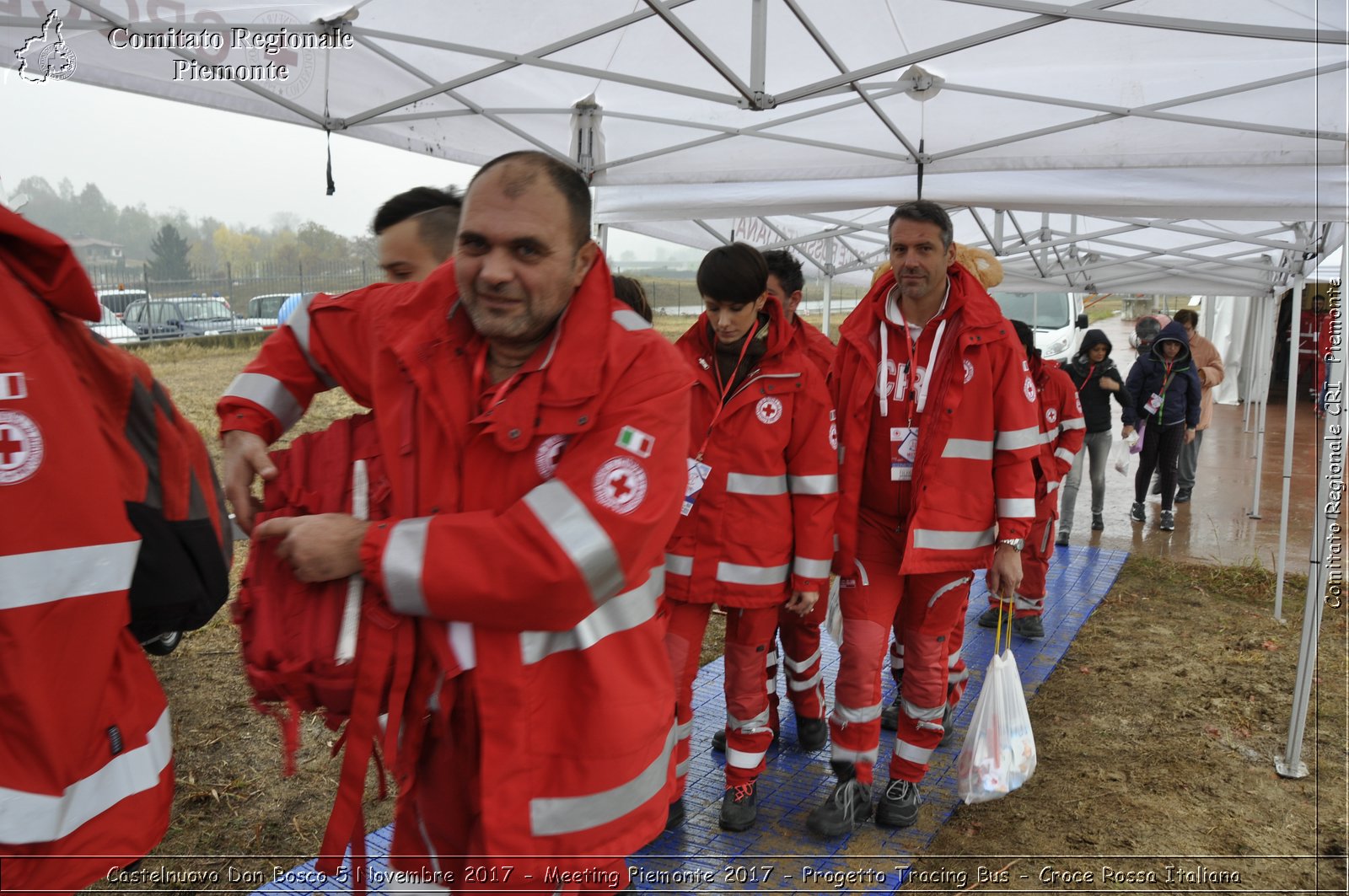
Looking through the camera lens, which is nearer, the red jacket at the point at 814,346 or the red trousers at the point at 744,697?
the red trousers at the point at 744,697

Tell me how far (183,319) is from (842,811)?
19248 millimetres

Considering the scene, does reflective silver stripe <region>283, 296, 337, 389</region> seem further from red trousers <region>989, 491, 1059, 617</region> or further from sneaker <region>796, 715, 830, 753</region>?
red trousers <region>989, 491, 1059, 617</region>

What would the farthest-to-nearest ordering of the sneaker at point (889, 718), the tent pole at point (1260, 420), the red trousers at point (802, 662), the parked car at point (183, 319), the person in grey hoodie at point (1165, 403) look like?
the parked car at point (183, 319)
the tent pole at point (1260, 420)
the person in grey hoodie at point (1165, 403)
the sneaker at point (889, 718)
the red trousers at point (802, 662)

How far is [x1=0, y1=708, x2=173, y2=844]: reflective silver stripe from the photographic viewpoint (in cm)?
155

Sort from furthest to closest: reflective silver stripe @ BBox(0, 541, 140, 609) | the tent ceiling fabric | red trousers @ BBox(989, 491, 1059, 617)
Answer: red trousers @ BBox(989, 491, 1059, 617)
the tent ceiling fabric
reflective silver stripe @ BBox(0, 541, 140, 609)

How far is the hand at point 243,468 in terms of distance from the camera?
1.83 m

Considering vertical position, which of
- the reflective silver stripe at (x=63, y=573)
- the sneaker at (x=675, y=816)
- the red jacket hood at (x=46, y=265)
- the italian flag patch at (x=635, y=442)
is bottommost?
the sneaker at (x=675, y=816)

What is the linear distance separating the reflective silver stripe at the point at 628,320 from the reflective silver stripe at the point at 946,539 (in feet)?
5.97

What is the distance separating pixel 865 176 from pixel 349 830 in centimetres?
554

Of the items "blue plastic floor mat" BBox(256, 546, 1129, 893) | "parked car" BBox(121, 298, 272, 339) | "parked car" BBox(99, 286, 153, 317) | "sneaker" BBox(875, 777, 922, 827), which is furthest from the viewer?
"parked car" BBox(121, 298, 272, 339)

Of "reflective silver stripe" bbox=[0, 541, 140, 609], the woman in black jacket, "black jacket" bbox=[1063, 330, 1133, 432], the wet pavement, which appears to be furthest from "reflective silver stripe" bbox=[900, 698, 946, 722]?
"black jacket" bbox=[1063, 330, 1133, 432]

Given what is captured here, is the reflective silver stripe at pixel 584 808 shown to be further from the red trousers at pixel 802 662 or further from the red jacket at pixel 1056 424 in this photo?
the red jacket at pixel 1056 424

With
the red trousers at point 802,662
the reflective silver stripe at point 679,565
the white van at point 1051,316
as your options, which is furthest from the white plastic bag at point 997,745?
the white van at point 1051,316

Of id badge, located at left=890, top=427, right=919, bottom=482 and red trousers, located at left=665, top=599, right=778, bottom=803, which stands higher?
id badge, located at left=890, top=427, right=919, bottom=482
